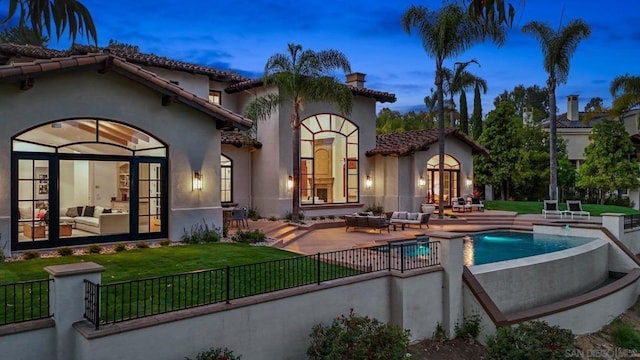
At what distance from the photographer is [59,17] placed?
15.6ft

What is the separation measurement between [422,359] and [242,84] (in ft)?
57.3

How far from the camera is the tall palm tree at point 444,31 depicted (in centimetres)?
2200

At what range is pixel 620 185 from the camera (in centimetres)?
3288

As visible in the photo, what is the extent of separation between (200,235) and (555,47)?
2130 centimetres

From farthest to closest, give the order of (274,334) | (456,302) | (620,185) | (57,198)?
(620,185) < (57,198) < (456,302) < (274,334)

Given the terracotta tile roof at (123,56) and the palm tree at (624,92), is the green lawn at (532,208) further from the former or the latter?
the terracotta tile roof at (123,56)

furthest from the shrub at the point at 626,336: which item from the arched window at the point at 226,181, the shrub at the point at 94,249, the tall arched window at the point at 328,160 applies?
the arched window at the point at 226,181

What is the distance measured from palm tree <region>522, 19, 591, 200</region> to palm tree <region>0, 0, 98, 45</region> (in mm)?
25817

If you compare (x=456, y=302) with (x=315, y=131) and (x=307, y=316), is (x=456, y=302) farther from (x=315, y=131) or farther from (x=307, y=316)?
(x=315, y=131)

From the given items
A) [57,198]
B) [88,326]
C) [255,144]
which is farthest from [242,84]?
[88,326]

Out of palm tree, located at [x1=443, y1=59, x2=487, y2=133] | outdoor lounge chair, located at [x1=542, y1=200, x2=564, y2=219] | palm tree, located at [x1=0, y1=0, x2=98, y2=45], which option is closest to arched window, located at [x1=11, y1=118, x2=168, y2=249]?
palm tree, located at [x1=0, y1=0, x2=98, y2=45]

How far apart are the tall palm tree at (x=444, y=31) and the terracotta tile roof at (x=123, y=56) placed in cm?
947

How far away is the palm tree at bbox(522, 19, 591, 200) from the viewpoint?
24.8 m

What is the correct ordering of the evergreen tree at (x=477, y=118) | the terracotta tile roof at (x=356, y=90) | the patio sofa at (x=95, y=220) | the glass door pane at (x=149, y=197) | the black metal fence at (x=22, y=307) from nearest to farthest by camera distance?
the black metal fence at (x=22, y=307)
the patio sofa at (x=95, y=220)
the glass door pane at (x=149, y=197)
the terracotta tile roof at (x=356, y=90)
the evergreen tree at (x=477, y=118)
